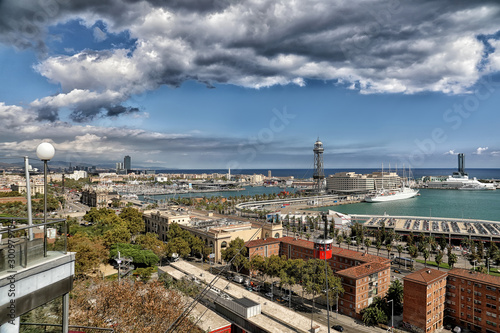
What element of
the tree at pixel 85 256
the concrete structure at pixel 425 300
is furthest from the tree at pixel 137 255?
the concrete structure at pixel 425 300

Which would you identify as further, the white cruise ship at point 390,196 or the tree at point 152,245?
the white cruise ship at point 390,196

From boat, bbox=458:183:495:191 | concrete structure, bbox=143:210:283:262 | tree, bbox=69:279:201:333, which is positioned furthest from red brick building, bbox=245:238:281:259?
boat, bbox=458:183:495:191

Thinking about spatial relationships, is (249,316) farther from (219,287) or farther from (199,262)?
(199,262)

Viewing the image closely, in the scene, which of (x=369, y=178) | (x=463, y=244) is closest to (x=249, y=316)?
(x=463, y=244)

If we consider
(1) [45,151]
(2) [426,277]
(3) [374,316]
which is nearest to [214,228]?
(3) [374,316]

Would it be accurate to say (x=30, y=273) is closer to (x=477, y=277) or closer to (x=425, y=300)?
(x=425, y=300)

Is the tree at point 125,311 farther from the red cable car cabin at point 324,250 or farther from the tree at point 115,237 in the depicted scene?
the tree at point 115,237
